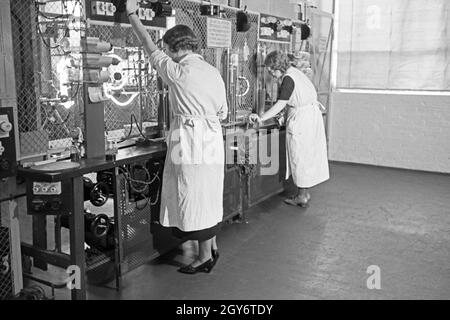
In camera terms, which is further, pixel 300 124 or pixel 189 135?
pixel 300 124

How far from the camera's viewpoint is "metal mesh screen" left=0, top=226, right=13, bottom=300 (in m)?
2.50

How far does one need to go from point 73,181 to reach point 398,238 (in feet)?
8.44

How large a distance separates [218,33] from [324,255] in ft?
6.19

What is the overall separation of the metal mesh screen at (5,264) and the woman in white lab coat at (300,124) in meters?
2.34

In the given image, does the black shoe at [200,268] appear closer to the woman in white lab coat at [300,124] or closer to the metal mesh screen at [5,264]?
the metal mesh screen at [5,264]

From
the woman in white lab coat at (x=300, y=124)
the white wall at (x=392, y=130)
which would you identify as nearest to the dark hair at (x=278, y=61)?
the woman in white lab coat at (x=300, y=124)

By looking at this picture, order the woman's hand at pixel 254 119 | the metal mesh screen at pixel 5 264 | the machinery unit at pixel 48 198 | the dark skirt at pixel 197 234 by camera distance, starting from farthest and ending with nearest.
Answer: the woman's hand at pixel 254 119 < the dark skirt at pixel 197 234 < the metal mesh screen at pixel 5 264 < the machinery unit at pixel 48 198

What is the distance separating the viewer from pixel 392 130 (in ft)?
21.1

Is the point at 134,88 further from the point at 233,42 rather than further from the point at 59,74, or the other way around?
the point at 233,42

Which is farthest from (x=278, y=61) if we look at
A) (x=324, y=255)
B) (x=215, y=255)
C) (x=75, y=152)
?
(x=75, y=152)

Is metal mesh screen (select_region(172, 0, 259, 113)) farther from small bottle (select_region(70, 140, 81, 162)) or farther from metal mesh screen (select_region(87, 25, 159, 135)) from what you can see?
small bottle (select_region(70, 140, 81, 162))

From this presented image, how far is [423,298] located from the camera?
2771mm

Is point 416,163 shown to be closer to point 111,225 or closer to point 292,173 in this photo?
point 292,173

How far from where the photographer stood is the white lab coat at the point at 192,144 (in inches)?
109
